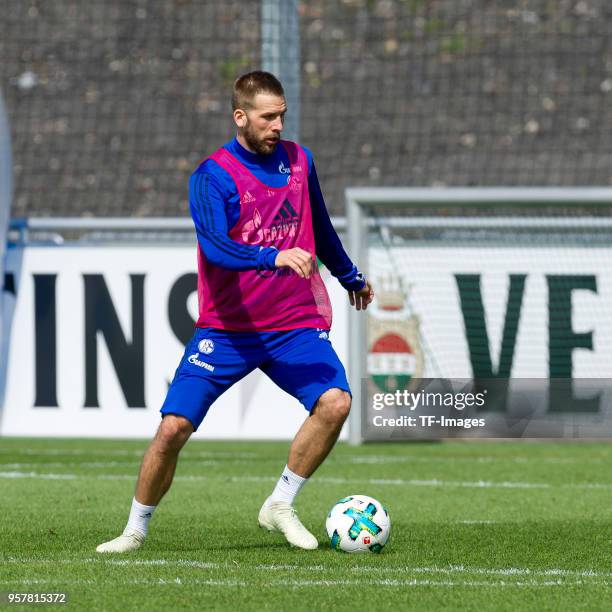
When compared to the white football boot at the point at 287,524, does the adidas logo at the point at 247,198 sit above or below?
above

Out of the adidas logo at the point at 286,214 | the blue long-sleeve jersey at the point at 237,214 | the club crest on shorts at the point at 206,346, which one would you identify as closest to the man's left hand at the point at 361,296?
the blue long-sleeve jersey at the point at 237,214

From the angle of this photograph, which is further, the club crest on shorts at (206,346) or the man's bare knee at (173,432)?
the club crest on shorts at (206,346)

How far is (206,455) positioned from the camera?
36.6 ft

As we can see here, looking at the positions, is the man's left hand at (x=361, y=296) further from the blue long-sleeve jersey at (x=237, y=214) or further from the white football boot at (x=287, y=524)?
the white football boot at (x=287, y=524)

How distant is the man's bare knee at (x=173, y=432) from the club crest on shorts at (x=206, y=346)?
0.31 meters

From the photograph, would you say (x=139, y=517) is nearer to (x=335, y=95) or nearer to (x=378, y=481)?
(x=378, y=481)

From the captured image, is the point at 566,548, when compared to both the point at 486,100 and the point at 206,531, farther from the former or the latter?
the point at 486,100

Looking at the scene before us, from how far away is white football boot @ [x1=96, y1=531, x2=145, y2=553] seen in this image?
598 centimetres

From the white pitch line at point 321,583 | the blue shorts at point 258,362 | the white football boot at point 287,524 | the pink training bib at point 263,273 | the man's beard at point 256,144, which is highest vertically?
the man's beard at point 256,144

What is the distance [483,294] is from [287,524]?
6009mm

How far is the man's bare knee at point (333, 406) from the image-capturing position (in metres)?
6.09

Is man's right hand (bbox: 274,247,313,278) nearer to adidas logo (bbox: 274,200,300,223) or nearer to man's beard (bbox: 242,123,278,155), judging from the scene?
adidas logo (bbox: 274,200,300,223)

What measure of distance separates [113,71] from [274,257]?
68.2ft

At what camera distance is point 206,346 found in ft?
20.1
